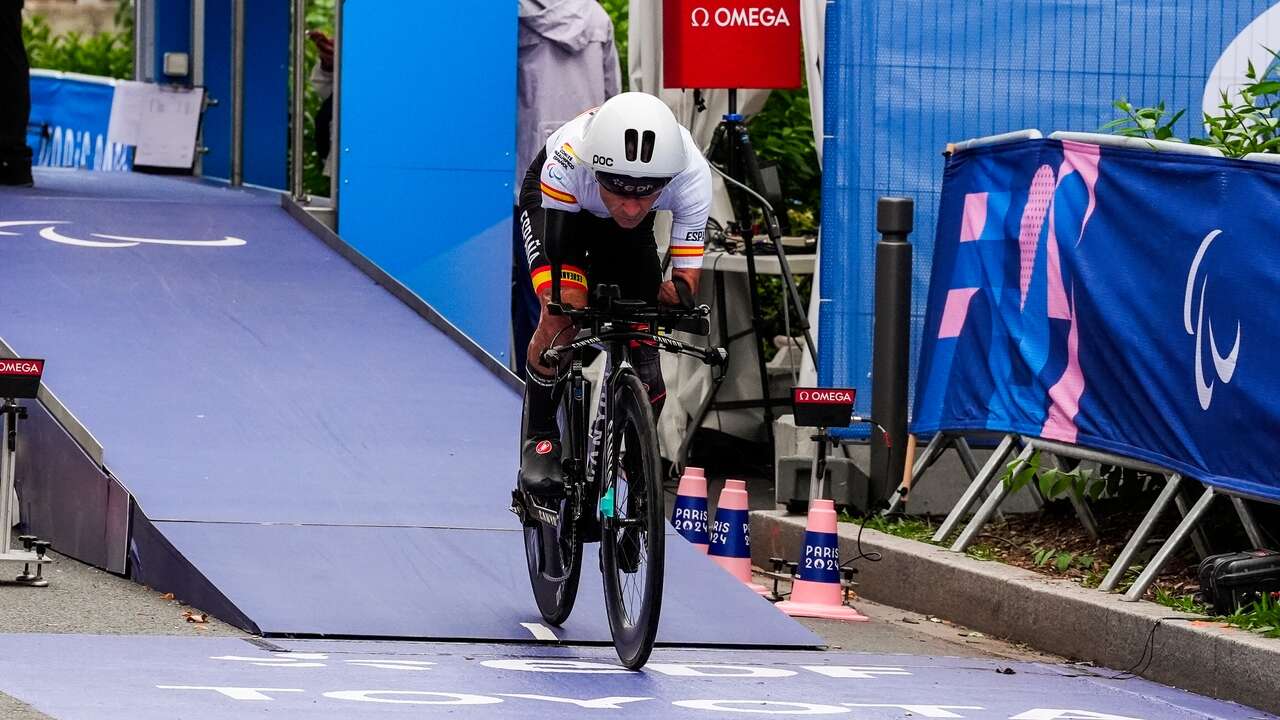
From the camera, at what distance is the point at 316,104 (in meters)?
22.8

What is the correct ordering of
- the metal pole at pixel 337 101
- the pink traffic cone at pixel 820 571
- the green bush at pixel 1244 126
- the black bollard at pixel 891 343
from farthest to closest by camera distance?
the metal pole at pixel 337 101, the black bollard at pixel 891 343, the pink traffic cone at pixel 820 571, the green bush at pixel 1244 126

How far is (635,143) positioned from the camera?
21.9 ft

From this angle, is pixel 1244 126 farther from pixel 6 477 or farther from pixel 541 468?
pixel 6 477

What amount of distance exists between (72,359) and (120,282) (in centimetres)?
138

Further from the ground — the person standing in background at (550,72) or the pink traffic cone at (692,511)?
the person standing in background at (550,72)

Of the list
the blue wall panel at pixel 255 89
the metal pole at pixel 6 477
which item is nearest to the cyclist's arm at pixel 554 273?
the metal pole at pixel 6 477

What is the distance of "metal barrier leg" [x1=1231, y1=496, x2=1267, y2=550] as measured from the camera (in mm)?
7375

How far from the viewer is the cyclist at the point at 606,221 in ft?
22.0

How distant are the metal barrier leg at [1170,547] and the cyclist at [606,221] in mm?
1915

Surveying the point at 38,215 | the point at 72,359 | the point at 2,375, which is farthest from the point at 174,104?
the point at 2,375

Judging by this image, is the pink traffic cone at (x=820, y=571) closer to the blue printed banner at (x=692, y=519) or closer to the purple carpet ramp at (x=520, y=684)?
the blue printed banner at (x=692, y=519)

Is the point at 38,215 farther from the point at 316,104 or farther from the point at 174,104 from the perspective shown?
the point at 316,104

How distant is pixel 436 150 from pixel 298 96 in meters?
1.10

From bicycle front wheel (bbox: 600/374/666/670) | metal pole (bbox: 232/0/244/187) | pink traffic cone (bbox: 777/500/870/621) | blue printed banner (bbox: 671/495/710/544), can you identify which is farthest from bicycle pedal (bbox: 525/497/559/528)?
metal pole (bbox: 232/0/244/187)
